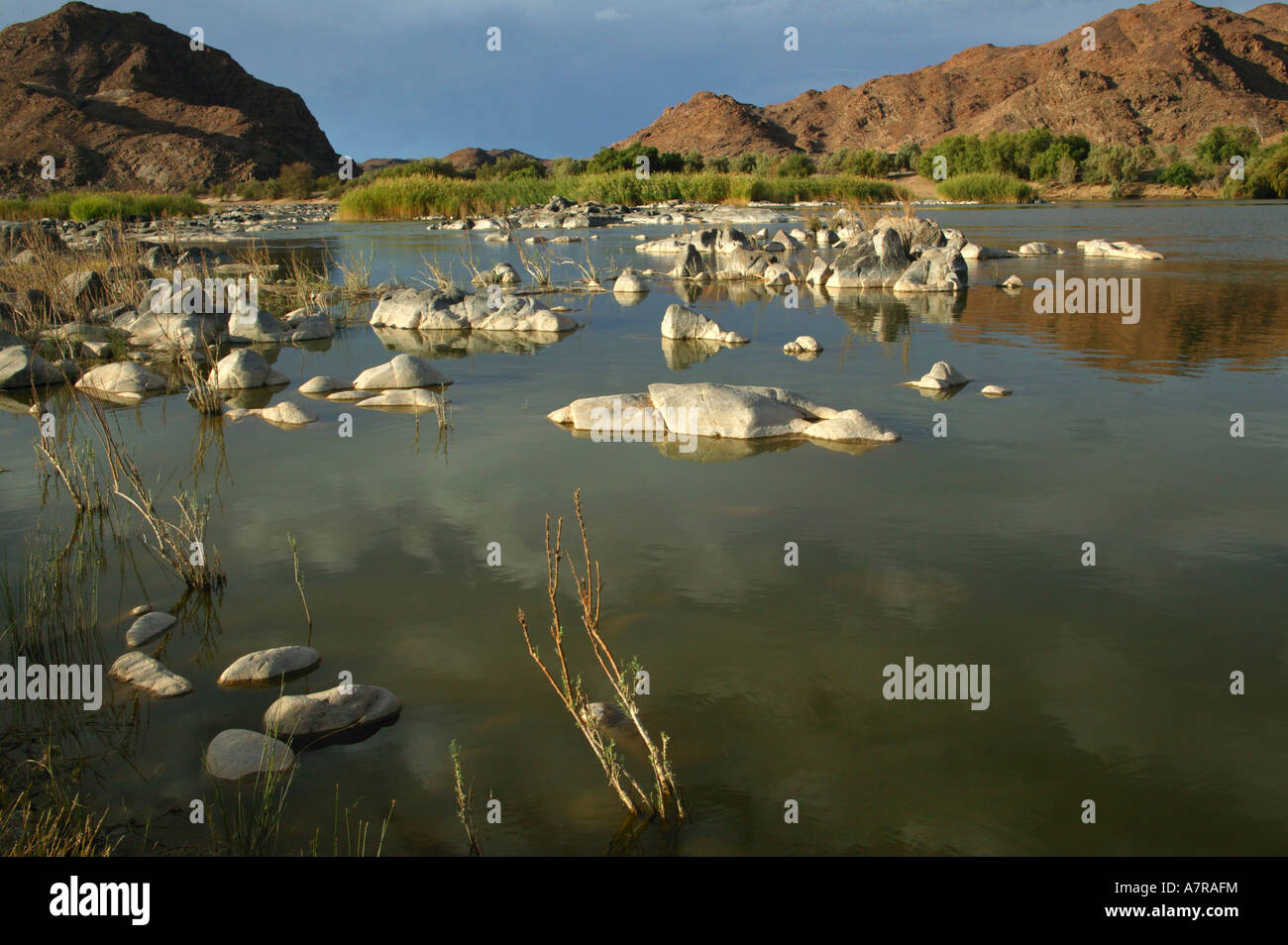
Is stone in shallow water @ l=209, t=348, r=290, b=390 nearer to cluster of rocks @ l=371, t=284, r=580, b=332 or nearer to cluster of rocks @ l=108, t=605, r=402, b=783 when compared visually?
cluster of rocks @ l=371, t=284, r=580, b=332

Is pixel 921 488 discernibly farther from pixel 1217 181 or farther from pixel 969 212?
pixel 1217 181

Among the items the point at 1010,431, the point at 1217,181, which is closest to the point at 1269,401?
the point at 1010,431

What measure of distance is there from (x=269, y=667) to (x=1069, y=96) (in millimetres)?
90961

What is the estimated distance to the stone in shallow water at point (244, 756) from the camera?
10.00ft

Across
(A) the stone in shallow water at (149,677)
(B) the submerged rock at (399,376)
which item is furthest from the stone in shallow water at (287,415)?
(A) the stone in shallow water at (149,677)

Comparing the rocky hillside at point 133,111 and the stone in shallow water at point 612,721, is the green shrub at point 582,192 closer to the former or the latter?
the stone in shallow water at point 612,721

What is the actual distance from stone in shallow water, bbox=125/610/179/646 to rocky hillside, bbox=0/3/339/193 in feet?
220

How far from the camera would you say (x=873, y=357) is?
366 inches

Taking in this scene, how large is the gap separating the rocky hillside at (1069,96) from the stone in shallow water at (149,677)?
3313 inches

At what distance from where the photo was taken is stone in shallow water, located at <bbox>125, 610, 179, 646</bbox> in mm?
3957

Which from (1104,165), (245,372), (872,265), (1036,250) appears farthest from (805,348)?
(1104,165)

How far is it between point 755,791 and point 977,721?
878 mm

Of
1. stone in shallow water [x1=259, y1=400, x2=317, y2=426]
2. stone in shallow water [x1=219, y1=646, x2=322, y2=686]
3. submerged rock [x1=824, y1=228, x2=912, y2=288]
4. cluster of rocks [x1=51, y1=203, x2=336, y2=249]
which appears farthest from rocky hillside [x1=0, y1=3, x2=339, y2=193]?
stone in shallow water [x1=219, y1=646, x2=322, y2=686]

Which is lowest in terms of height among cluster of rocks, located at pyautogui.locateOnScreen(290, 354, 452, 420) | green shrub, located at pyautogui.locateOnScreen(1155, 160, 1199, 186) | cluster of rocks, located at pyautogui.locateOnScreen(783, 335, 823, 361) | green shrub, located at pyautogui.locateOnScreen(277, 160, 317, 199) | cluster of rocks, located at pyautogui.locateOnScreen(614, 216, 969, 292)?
cluster of rocks, located at pyautogui.locateOnScreen(290, 354, 452, 420)
